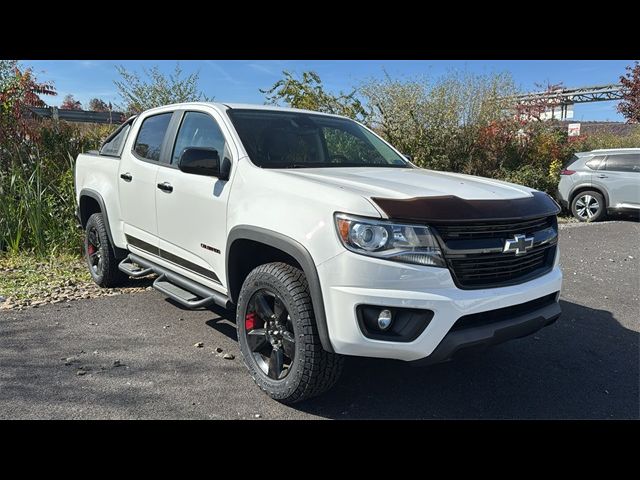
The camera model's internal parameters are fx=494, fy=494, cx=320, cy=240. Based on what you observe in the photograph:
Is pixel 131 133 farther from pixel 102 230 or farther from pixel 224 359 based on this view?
pixel 224 359

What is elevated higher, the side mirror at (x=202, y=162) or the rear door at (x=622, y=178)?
the side mirror at (x=202, y=162)

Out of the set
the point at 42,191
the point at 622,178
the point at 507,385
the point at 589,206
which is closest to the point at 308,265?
the point at 507,385

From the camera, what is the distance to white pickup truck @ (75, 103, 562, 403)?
2.51 meters

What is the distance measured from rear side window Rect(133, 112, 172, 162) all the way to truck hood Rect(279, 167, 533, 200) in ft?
5.42

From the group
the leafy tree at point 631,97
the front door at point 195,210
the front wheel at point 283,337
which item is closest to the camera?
the front wheel at point 283,337

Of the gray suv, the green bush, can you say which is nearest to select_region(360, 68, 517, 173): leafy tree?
the gray suv

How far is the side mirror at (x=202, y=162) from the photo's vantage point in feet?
10.7

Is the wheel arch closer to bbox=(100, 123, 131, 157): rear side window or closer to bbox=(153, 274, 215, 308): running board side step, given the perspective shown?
bbox=(100, 123, 131, 157): rear side window

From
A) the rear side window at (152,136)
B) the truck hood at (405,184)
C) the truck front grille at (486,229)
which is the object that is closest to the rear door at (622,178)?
the truck hood at (405,184)

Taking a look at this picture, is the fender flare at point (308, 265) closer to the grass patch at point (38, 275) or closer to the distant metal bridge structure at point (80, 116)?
the grass patch at point (38, 275)

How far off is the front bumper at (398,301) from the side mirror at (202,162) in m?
1.20

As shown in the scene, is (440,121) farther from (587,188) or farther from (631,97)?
(631,97)

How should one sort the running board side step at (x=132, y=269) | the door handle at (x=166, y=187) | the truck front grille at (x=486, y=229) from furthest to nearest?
the running board side step at (x=132, y=269), the door handle at (x=166, y=187), the truck front grille at (x=486, y=229)

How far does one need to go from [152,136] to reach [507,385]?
3.59 meters
